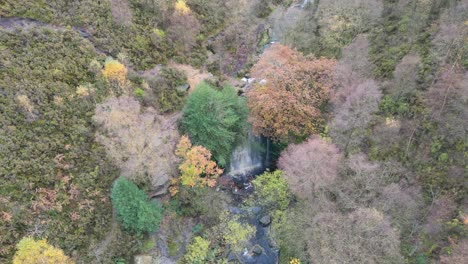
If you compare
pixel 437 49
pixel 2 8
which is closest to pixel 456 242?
pixel 437 49

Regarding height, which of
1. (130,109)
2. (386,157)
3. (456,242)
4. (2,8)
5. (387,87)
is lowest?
(456,242)

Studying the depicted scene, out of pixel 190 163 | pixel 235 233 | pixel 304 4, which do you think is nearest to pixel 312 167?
pixel 235 233

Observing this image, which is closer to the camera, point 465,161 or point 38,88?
point 465,161

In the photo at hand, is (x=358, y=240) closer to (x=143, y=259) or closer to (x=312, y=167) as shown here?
(x=312, y=167)

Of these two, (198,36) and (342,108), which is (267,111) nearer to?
(342,108)

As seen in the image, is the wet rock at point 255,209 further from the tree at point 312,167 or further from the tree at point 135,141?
the tree at point 135,141

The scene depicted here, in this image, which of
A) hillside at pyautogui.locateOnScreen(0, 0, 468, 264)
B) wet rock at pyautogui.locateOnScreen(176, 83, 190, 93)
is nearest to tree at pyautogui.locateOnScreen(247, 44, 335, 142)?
hillside at pyautogui.locateOnScreen(0, 0, 468, 264)

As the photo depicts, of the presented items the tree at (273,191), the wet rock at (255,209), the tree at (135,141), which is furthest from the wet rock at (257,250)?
the tree at (135,141)
